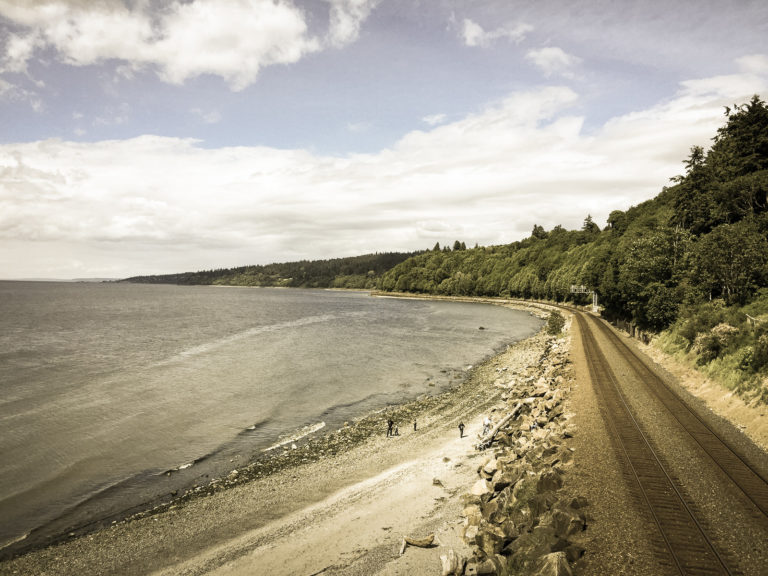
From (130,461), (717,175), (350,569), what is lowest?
(130,461)

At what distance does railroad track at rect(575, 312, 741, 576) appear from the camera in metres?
10.8

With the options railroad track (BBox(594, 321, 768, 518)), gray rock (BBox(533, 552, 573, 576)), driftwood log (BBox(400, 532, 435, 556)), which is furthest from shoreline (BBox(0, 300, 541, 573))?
gray rock (BBox(533, 552, 573, 576))

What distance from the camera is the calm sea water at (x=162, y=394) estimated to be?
23.9 m

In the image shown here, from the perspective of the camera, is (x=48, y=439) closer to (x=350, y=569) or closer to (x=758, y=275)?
(x=350, y=569)

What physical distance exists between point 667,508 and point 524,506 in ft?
14.8

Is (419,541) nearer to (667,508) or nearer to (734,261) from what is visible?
(667,508)

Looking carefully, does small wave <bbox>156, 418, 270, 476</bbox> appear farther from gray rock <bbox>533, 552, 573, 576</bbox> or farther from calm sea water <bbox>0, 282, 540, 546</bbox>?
gray rock <bbox>533, 552, 573, 576</bbox>

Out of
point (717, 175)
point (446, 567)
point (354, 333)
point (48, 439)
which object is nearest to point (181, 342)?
point (354, 333)

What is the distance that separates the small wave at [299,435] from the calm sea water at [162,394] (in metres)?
0.68

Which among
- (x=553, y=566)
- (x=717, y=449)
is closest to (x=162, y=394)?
(x=553, y=566)

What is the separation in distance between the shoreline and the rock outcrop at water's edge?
31.9 feet

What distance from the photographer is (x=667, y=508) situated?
13328 millimetres

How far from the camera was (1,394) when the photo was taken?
39.7 meters

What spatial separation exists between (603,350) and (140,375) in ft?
171
